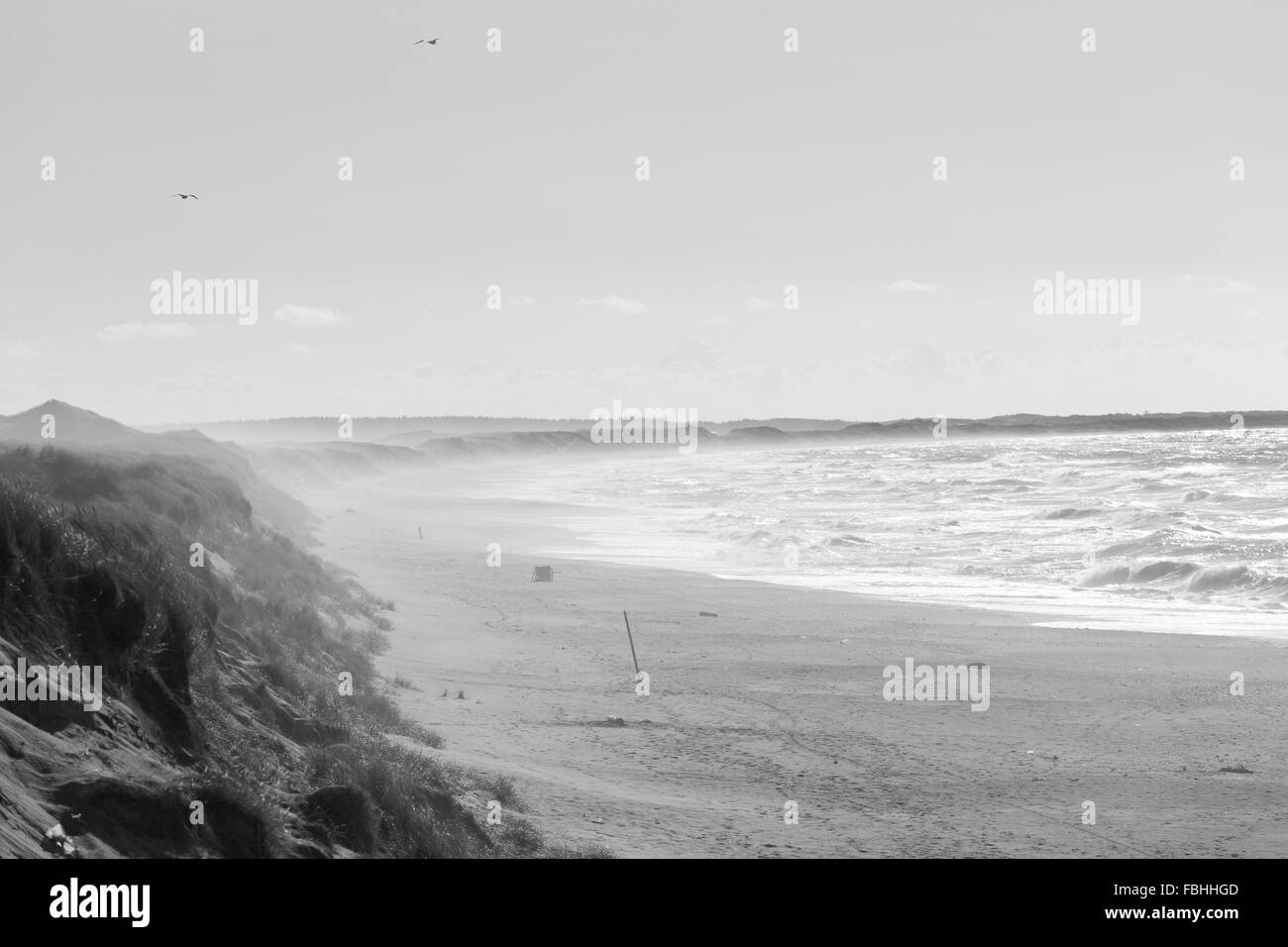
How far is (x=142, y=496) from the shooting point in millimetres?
18969

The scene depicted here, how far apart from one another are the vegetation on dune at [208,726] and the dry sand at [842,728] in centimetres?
127

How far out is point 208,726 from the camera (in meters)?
9.57

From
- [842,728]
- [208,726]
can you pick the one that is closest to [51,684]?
[208,726]

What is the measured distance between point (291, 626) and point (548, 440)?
176 m

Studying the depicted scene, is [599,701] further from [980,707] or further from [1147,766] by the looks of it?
[1147,766]

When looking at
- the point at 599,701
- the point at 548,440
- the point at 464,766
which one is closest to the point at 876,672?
the point at 599,701

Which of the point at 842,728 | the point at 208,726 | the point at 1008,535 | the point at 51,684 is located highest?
the point at 51,684

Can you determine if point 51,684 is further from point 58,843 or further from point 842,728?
point 842,728
